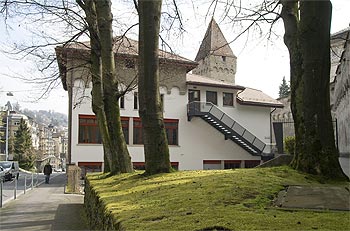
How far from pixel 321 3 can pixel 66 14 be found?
40.5 ft

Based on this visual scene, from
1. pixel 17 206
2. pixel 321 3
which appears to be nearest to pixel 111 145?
pixel 17 206

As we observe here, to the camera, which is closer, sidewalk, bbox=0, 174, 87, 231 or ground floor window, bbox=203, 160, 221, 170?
sidewalk, bbox=0, 174, 87, 231

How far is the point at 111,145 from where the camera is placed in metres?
15.0

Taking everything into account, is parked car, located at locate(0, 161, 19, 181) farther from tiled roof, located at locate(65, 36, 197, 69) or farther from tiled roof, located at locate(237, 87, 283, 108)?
tiled roof, located at locate(237, 87, 283, 108)

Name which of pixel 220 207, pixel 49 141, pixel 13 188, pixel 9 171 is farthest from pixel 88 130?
pixel 49 141

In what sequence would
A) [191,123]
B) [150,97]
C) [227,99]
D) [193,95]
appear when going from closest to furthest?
1. [150,97]
2. [191,123]
3. [193,95]
4. [227,99]

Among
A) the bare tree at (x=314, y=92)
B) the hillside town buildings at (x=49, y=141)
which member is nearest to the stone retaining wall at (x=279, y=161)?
the bare tree at (x=314, y=92)

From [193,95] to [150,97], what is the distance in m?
32.2

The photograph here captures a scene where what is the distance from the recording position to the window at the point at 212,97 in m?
42.8

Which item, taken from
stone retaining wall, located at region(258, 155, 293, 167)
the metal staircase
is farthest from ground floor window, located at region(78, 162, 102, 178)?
stone retaining wall, located at region(258, 155, 293, 167)

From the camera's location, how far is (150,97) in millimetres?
10383

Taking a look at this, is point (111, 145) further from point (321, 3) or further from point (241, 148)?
point (241, 148)

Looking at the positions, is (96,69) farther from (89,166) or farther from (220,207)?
(89,166)

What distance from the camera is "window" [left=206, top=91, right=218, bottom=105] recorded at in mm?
42812
